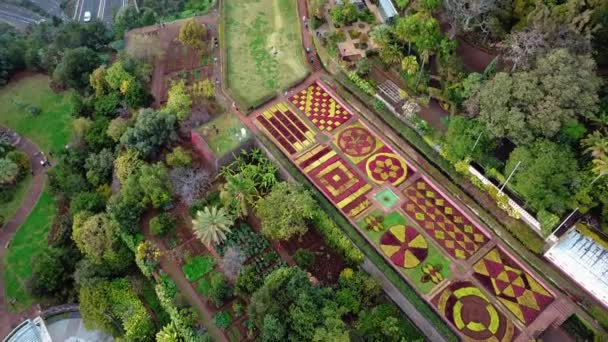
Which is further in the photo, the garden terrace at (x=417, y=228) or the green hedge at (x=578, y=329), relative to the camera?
the garden terrace at (x=417, y=228)

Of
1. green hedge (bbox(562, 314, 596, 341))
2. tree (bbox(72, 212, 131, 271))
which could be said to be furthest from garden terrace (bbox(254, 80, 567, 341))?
tree (bbox(72, 212, 131, 271))

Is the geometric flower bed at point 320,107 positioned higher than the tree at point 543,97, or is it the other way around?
the geometric flower bed at point 320,107

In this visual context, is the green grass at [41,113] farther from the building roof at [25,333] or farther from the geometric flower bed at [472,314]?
the geometric flower bed at [472,314]

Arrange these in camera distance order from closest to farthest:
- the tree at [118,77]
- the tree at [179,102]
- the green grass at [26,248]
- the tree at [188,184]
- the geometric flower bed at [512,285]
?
the geometric flower bed at [512,285], the tree at [188,184], the green grass at [26,248], the tree at [179,102], the tree at [118,77]

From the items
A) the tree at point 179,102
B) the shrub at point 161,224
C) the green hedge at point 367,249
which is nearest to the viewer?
the green hedge at point 367,249

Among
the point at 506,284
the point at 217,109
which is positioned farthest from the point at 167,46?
the point at 506,284

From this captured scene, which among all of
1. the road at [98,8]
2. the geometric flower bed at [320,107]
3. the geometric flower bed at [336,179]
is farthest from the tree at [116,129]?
the road at [98,8]

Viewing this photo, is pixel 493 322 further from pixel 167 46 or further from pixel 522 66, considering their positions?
pixel 167 46

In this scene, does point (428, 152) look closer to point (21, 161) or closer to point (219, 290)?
point (219, 290)
